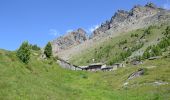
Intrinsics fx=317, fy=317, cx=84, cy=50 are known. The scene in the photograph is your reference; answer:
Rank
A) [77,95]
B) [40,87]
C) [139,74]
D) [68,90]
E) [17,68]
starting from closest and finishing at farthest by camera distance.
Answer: [40,87], [77,95], [68,90], [17,68], [139,74]

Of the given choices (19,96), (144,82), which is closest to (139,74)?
(144,82)

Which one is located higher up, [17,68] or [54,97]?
[17,68]

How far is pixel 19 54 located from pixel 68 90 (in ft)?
52.8

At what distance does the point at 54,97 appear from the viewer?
35.3m

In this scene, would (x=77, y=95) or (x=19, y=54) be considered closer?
(x=77, y=95)

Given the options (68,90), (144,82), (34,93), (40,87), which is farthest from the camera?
(144,82)

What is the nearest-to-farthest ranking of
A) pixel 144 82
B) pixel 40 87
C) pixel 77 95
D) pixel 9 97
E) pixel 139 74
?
pixel 9 97 < pixel 40 87 < pixel 77 95 < pixel 144 82 < pixel 139 74

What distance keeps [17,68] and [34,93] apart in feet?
45.0

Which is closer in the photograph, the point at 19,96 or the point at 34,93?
the point at 19,96

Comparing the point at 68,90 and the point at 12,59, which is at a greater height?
the point at 12,59

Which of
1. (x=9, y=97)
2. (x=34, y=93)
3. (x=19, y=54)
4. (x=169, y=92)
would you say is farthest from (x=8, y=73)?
(x=169, y=92)

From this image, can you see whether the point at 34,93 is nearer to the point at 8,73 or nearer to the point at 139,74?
the point at 8,73

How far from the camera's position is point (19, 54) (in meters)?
56.5

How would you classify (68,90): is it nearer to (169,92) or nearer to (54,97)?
(54,97)
